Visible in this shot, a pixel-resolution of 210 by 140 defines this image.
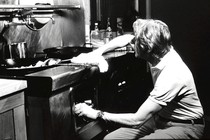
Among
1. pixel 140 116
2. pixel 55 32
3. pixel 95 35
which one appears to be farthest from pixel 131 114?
pixel 95 35

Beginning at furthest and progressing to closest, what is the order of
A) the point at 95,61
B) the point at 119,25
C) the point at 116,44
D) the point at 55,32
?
the point at 119,25
the point at 55,32
the point at 116,44
the point at 95,61

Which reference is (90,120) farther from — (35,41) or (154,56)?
(35,41)

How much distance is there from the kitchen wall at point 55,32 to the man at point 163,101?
0.96 meters

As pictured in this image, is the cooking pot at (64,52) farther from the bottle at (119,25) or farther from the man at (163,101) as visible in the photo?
the bottle at (119,25)

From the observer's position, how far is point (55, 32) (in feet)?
10.4

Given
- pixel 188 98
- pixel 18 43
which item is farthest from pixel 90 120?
pixel 18 43

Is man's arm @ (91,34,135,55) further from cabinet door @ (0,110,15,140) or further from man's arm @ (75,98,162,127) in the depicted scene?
cabinet door @ (0,110,15,140)

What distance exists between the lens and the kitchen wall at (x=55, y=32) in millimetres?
2660

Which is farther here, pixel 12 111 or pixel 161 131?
pixel 161 131

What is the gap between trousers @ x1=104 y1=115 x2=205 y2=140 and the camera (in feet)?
6.46

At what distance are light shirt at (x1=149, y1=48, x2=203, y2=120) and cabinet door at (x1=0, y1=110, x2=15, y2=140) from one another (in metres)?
0.83

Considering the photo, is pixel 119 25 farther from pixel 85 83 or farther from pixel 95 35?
pixel 85 83

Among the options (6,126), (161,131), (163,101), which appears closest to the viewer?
Result: (6,126)

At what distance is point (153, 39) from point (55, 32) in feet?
4.66
